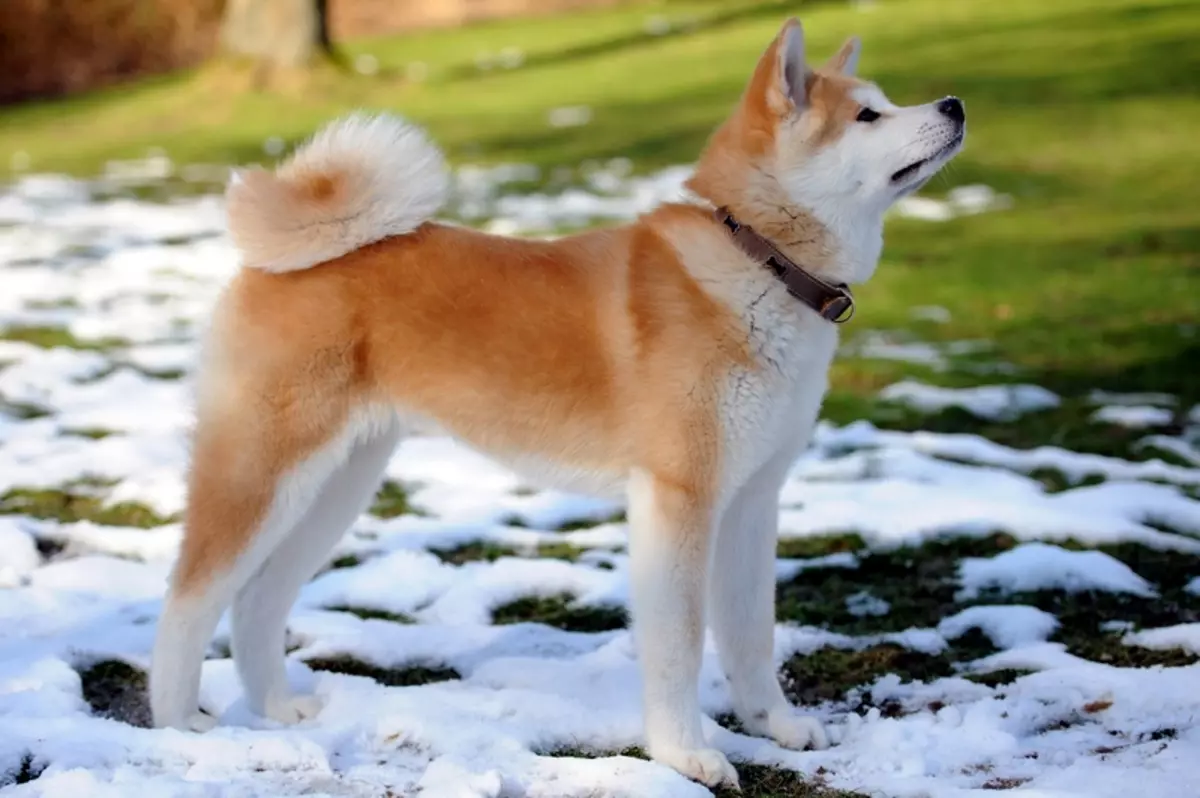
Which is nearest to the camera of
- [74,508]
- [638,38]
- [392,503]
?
[74,508]

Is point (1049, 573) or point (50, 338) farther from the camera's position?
point (50, 338)

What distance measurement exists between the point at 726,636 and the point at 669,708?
40 cm

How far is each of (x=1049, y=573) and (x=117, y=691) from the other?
2716 millimetres

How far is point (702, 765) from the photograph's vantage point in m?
3.21

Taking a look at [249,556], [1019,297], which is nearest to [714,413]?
[249,556]

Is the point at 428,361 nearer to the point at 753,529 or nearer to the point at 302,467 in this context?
the point at 302,467

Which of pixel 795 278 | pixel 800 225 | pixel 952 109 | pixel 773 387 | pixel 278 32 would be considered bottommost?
pixel 773 387

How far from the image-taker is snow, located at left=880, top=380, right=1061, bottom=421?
645cm

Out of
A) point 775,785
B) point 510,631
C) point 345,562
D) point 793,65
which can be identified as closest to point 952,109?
point 793,65

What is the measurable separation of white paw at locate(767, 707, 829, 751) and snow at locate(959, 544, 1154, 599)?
1115 millimetres

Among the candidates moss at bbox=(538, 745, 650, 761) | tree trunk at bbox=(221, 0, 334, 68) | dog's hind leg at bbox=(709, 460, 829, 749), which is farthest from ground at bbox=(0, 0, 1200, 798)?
tree trunk at bbox=(221, 0, 334, 68)

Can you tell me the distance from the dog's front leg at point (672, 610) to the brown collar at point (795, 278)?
1.72ft

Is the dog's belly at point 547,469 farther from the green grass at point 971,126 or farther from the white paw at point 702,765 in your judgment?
the green grass at point 971,126

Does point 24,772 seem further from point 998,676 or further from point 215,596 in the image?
point 998,676
